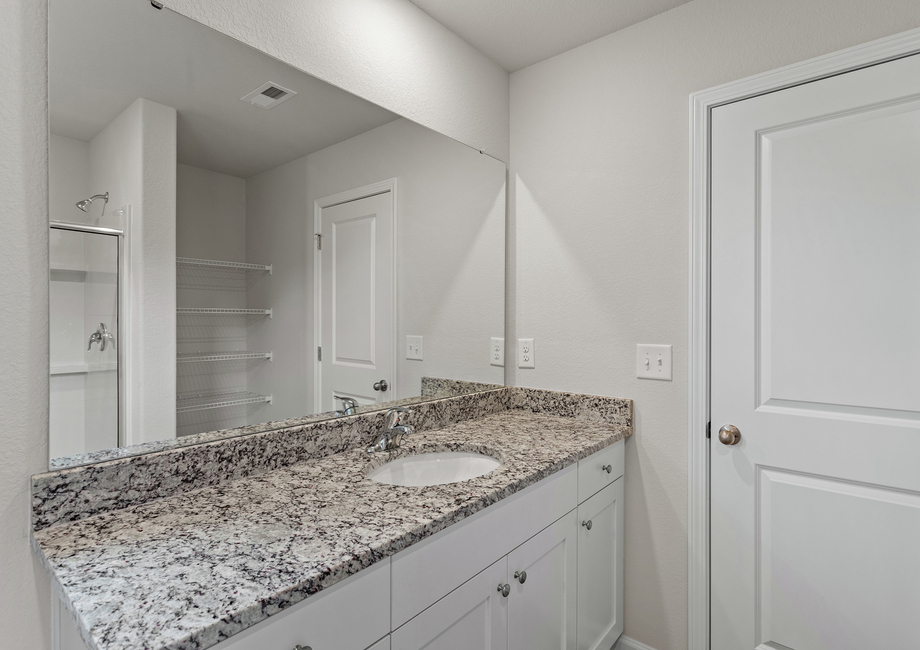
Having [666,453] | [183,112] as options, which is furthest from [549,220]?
[183,112]

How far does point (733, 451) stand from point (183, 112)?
1.85m

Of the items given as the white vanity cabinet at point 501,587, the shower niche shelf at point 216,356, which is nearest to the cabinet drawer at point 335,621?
the white vanity cabinet at point 501,587

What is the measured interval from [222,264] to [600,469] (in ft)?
4.33

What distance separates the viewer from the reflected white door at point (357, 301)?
150cm

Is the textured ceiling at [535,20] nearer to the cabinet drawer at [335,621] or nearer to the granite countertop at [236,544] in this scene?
the granite countertop at [236,544]

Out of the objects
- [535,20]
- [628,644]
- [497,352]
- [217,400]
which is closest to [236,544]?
[217,400]

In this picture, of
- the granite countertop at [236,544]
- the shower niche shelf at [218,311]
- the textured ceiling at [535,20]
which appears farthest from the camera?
the textured ceiling at [535,20]

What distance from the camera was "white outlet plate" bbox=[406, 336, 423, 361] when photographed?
5.78 feet

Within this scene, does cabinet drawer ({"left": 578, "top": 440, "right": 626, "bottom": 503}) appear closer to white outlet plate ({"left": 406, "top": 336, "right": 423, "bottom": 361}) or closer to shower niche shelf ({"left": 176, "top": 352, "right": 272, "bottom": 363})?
white outlet plate ({"left": 406, "top": 336, "right": 423, "bottom": 361})

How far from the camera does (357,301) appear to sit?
159cm

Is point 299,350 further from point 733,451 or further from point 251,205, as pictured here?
point 733,451

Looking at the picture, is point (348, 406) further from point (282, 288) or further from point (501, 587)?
point (501, 587)

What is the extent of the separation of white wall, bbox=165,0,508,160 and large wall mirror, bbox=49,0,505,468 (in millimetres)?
51

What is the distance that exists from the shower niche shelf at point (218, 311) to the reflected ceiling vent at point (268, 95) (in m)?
0.55
